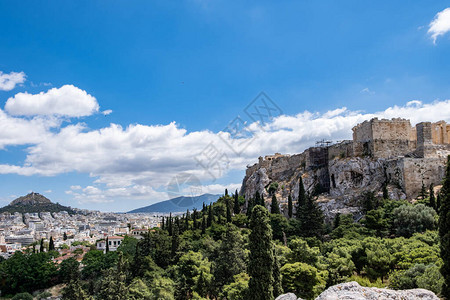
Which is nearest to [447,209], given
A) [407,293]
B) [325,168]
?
[407,293]

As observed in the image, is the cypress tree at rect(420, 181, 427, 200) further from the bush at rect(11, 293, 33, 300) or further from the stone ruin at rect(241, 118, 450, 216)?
the bush at rect(11, 293, 33, 300)

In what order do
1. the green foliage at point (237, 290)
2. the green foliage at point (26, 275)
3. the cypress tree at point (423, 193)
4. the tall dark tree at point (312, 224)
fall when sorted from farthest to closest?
the green foliage at point (26, 275), the cypress tree at point (423, 193), the tall dark tree at point (312, 224), the green foliage at point (237, 290)

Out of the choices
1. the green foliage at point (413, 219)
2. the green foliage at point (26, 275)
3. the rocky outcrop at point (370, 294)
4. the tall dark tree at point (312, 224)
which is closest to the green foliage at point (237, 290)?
the tall dark tree at point (312, 224)

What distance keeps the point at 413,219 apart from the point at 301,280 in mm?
12179

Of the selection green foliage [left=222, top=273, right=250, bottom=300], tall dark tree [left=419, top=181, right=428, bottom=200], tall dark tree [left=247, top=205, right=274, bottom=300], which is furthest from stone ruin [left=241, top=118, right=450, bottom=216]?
tall dark tree [left=247, top=205, right=274, bottom=300]

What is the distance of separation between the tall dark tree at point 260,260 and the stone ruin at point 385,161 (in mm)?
20496

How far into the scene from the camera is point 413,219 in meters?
24.1

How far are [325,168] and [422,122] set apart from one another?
12189 mm

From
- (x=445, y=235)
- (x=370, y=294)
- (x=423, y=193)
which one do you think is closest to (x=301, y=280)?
(x=445, y=235)

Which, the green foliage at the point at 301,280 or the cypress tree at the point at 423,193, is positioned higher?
the cypress tree at the point at 423,193

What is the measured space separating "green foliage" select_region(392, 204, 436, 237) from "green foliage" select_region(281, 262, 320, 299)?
36.8 feet

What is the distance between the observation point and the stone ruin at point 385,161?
1233 inches

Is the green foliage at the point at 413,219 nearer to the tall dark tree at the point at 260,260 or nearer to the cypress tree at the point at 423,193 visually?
the cypress tree at the point at 423,193

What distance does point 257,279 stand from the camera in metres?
15.0
